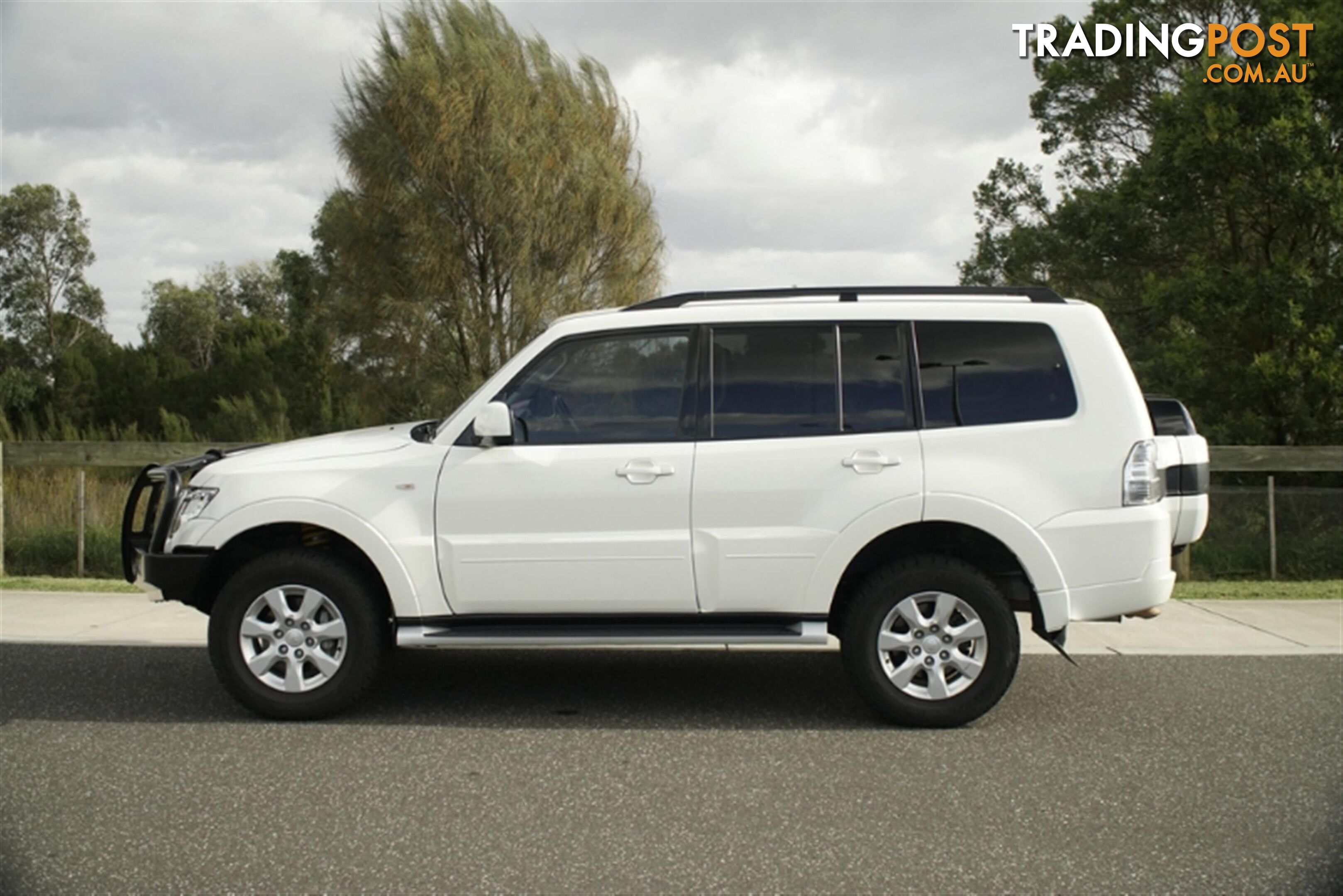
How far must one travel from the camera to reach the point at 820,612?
611 cm

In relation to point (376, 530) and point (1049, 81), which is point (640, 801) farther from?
point (1049, 81)

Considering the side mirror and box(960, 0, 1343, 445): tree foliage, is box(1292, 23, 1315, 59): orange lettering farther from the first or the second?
the side mirror

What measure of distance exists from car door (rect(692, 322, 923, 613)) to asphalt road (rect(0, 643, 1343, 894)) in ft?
2.72

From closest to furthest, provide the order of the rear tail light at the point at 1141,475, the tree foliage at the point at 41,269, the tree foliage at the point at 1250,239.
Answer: the rear tail light at the point at 1141,475
the tree foliage at the point at 1250,239
the tree foliage at the point at 41,269

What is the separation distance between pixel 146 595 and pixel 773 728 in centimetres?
591

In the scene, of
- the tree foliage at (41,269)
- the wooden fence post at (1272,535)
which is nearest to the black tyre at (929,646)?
the wooden fence post at (1272,535)

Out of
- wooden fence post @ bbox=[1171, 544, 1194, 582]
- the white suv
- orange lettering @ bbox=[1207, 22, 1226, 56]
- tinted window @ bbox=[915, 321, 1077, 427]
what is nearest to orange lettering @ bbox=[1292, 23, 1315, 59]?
orange lettering @ bbox=[1207, 22, 1226, 56]

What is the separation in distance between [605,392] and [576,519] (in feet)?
2.16

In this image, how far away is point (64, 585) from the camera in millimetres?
10625

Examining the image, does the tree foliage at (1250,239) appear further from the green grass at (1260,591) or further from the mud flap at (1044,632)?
the mud flap at (1044,632)

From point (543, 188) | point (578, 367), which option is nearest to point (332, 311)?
point (543, 188)

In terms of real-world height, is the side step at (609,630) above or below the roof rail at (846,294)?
below

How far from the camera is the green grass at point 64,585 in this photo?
10.4 meters

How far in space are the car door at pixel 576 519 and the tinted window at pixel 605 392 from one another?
0.01 metres
